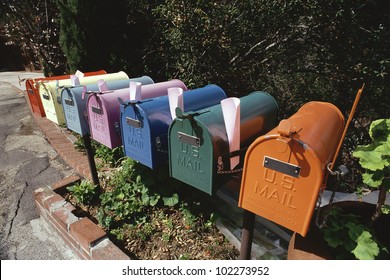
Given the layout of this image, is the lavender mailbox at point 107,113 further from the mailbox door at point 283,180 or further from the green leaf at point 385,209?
the green leaf at point 385,209

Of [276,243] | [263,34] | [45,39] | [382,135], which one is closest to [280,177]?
[382,135]

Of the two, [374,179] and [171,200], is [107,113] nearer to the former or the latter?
[171,200]

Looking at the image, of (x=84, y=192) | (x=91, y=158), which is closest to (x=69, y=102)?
(x=91, y=158)

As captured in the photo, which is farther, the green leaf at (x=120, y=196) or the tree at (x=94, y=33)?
the tree at (x=94, y=33)

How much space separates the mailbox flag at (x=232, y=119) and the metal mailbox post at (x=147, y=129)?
0.56 m

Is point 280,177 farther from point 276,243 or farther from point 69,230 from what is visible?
point 69,230

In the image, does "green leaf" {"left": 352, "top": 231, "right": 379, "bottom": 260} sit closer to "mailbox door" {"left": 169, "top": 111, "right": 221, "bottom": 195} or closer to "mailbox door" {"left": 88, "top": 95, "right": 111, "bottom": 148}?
"mailbox door" {"left": 169, "top": 111, "right": 221, "bottom": 195}

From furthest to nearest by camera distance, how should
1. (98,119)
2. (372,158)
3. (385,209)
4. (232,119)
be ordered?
(98,119), (232,119), (385,209), (372,158)

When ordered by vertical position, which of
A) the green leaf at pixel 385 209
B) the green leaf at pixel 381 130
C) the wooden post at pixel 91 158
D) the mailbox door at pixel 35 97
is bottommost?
the wooden post at pixel 91 158

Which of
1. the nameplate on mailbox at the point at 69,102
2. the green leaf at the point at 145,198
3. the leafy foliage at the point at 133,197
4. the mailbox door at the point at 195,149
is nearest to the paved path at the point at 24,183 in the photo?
the leafy foliage at the point at 133,197

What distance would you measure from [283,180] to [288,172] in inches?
2.3

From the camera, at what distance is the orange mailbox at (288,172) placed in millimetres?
1265

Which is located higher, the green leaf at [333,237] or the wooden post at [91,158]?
the green leaf at [333,237]

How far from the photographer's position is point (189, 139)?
168 centimetres
